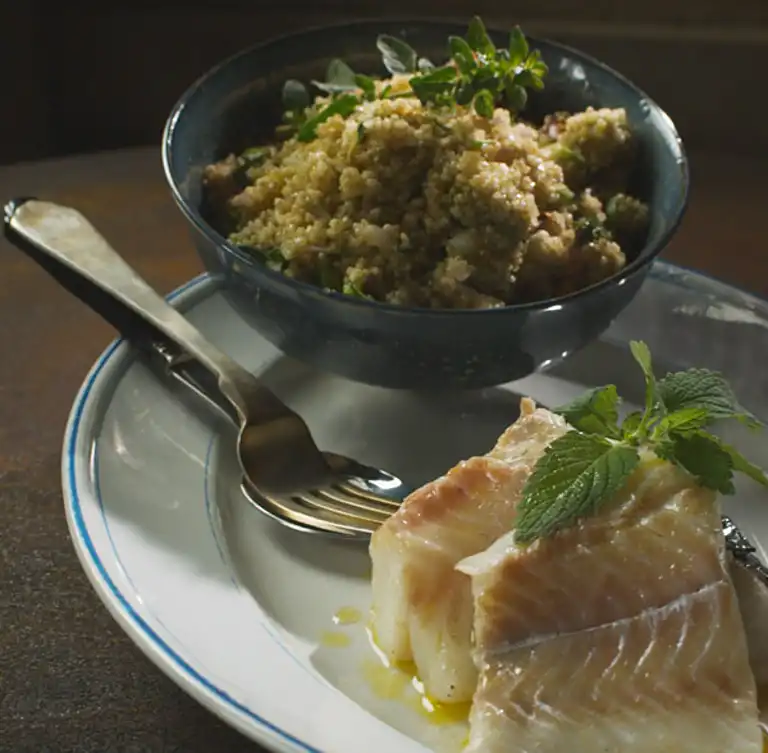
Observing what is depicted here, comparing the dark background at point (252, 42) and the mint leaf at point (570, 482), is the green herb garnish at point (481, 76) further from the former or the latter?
the dark background at point (252, 42)

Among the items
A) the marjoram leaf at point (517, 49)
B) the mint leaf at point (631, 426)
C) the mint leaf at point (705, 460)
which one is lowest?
the mint leaf at point (631, 426)

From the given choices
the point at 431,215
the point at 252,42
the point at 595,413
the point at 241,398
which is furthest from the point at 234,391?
the point at 252,42

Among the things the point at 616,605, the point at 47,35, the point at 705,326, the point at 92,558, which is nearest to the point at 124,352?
the point at 92,558

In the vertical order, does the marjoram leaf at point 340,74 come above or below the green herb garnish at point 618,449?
above

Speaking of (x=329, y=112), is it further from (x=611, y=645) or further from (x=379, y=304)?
(x=611, y=645)

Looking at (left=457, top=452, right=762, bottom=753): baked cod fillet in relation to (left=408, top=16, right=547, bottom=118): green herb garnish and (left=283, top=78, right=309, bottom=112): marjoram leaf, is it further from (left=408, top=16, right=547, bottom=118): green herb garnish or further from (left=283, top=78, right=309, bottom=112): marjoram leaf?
(left=283, top=78, right=309, bottom=112): marjoram leaf

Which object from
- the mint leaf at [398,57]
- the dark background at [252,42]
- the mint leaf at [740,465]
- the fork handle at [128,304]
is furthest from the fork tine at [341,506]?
the dark background at [252,42]

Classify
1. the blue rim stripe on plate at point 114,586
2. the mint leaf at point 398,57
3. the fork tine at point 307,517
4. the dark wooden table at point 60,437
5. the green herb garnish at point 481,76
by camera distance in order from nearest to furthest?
the blue rim stripe on plate at point 114,586 → the dark wooden table at point 60,437 → the fork tine at point 307,517 → the green herb garnish at point 481,76 → the mint leaf at point 398,57
